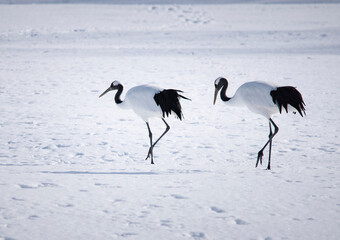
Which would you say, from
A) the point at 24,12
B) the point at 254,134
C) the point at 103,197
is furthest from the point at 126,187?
the point at 24,12

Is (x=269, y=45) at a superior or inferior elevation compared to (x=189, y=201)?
superior

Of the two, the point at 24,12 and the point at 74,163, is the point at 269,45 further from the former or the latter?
the point at 24,12

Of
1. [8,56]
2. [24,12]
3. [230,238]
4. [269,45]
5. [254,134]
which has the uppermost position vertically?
[24,12]

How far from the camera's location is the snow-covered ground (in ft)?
11.6

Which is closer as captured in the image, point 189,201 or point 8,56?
point 189,201

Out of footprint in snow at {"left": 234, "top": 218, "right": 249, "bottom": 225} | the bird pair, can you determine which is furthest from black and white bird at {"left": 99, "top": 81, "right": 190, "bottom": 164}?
footprint in snow at {"left": 234, "top": 218, "right": 249, "bottom": 225}

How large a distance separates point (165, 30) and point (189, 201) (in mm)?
18393

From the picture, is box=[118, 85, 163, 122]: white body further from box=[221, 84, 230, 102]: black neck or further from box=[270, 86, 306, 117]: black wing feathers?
box=[270, 86, 306, 117]: black wing feathers

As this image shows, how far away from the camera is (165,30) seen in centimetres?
2169

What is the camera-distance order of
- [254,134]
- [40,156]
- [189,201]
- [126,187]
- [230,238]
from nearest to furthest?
[230,238], [189,201], [126,187], [40,156], [254,134]

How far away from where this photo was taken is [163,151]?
19.8 ft

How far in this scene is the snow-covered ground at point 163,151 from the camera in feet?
11.6

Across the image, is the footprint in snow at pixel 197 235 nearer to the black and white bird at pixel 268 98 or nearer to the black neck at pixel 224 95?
the black and white bird at pixel 268 98

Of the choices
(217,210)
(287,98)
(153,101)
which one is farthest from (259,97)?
(217,210)
